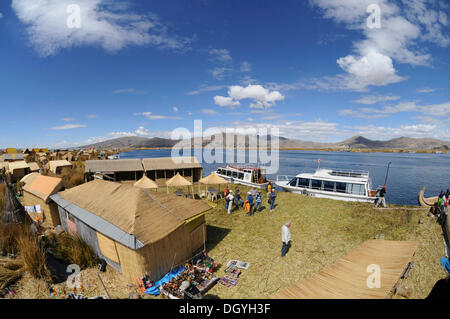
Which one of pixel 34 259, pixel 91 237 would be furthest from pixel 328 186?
pixel 34 259

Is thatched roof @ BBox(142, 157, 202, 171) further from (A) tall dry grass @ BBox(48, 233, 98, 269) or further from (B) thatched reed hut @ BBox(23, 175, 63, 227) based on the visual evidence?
(A) tall dry grass @ BBox(48, 233, 98, 269)

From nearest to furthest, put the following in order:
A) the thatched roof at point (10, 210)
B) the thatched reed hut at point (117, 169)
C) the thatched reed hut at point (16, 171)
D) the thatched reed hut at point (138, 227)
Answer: the thatched reed hut at point (138, 227)
the thatched roof at point (10, 210)
the thatched reed hut at point (117, 169)
the thatched reed hut at point (16, 171)

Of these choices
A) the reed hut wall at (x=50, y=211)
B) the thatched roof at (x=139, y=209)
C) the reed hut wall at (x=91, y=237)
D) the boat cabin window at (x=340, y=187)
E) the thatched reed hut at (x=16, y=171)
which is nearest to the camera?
the thatched roof at (x=139, y=209)

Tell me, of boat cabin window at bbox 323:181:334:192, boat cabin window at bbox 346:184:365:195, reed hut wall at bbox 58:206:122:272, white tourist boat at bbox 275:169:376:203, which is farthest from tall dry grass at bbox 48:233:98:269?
boat cabin window at bbox 346:184:365:195

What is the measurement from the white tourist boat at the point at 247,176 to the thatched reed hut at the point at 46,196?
2072 centimetres

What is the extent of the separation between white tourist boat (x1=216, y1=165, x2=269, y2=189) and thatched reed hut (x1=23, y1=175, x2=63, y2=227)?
2072cm

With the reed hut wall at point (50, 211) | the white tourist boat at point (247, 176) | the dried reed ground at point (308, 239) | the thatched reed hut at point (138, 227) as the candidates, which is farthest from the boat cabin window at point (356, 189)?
the reed hut wall at point (50, 211)

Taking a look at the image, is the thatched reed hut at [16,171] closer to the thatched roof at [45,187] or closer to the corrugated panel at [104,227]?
the thatched roof at [45,187]

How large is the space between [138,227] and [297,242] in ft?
29.1

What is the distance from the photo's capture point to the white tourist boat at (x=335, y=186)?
19469mm

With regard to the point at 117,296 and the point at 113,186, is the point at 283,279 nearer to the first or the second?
the point at 117,296

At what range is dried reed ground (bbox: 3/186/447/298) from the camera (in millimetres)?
8651

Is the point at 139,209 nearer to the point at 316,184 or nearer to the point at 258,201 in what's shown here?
the point at 258,201
